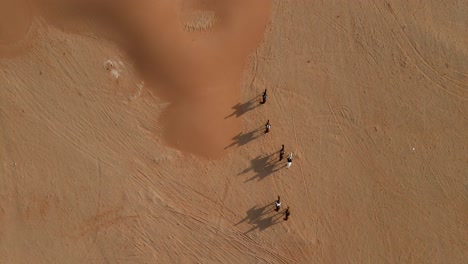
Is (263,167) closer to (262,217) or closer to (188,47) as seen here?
(262,217)

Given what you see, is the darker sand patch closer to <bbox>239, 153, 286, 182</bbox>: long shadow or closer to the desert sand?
the desert sand

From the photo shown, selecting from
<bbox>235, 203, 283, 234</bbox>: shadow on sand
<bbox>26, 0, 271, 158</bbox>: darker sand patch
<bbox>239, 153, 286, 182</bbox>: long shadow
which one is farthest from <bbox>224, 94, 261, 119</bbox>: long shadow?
<bbox>235, 203, 283, 234</bbox>: shadow on sand

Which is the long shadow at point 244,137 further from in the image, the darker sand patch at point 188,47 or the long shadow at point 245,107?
the long shadow at point 245,107

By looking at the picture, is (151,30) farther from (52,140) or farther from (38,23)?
(52,140)

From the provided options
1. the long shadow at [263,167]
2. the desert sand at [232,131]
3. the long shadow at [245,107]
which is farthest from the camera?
the long shadow at [245,107]

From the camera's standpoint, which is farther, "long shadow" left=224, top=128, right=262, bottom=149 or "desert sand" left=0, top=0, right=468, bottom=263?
"long shadow" left=224, top=128, right=262, bottom=149

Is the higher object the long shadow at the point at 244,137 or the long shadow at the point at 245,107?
the long shadow at the point at 245,107

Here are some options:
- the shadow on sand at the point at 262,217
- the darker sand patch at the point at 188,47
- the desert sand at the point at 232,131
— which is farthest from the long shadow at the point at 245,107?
the shadow on sand at the point at 262,217
